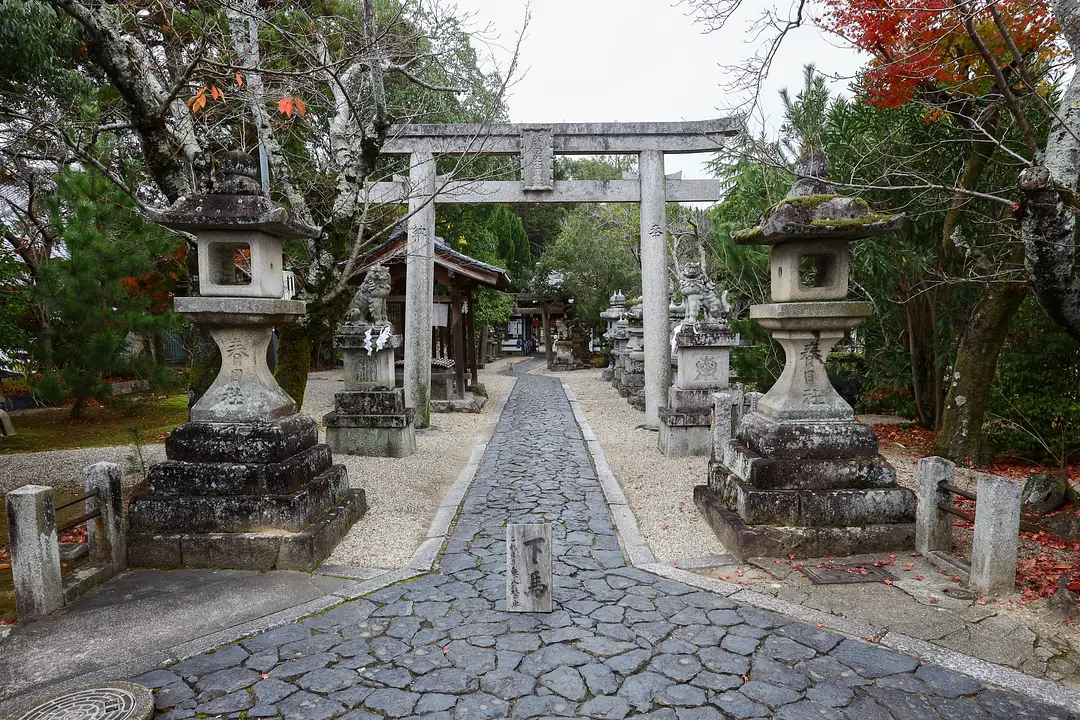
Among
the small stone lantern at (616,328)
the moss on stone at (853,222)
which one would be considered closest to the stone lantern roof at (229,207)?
the moss on stone at (853,222)

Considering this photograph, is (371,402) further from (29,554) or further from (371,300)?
(29,554)

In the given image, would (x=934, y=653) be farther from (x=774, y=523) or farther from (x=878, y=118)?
(x=878, y=118)

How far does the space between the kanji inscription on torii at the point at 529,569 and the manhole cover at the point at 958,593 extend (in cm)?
269

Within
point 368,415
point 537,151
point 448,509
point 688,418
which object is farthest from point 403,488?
point 537,151

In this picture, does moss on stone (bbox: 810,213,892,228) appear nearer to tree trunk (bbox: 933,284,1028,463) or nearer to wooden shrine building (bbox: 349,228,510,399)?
tree trunk (bbox: 933,284,1028,463)

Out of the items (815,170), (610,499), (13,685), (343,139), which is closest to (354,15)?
(343,139)

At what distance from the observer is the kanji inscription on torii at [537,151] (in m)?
9.52

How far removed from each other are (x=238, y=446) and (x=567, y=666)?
10.3 ft

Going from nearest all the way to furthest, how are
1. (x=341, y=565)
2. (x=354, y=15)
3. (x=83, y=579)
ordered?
(x=83, y=579) < (x=341, y=565) < (x=354, y=15)

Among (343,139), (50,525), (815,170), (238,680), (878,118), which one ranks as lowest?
(238,680)

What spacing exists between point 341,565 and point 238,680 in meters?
1.52

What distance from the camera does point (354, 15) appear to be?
9.20 metres

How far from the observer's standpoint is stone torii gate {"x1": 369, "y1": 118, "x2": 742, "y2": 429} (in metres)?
9.56

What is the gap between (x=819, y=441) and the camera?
15.8ft
